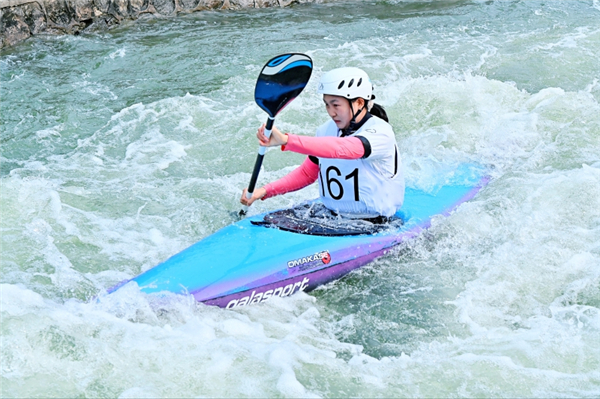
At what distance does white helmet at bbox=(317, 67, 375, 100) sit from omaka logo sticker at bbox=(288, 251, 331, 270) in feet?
3.16

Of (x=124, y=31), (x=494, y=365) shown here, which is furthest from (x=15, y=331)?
(x=124, y=31)

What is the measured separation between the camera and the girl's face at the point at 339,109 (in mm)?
4277

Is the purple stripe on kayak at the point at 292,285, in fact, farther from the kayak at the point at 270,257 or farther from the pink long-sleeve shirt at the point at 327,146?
the pink long-sleeve shirt at the point at 327,146

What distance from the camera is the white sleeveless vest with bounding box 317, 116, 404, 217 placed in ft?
14.3

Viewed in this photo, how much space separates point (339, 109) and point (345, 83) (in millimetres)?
191

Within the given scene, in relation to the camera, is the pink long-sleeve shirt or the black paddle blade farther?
the black paddle blade

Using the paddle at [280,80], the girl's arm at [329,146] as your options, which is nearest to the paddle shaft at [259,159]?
the paddle at [280,80]

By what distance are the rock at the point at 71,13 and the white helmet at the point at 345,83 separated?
264 inches

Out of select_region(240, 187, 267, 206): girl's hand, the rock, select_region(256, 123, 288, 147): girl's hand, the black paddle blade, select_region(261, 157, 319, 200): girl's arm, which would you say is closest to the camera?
select_region(256, 123, 288, 147): girl's hand

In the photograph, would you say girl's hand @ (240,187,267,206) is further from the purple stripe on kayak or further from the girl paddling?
the purple stripe on kayak

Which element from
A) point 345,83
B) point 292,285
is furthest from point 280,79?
point 292,285

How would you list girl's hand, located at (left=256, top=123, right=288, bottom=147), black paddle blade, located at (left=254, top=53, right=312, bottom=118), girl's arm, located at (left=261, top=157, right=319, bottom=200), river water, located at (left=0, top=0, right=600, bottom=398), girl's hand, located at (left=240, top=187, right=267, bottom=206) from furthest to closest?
girl's arm, located at (left=261, top=157, right=319, bottom=200) → girl's hand, located at (left=240, top=187, right=267, bottom=206) → black paddle blade, located at (left=254, top=53, right=312, bottom=118) → girl's hand, located at (left=256, top=123, right=288, bottom=147) → river water, located at (left=0, top=0, right=600, bottom=398)

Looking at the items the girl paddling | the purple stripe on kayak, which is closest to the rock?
the girl paddling

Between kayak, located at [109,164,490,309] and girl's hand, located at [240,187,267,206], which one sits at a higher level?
girl's hand, located at [240,187,267,206]
